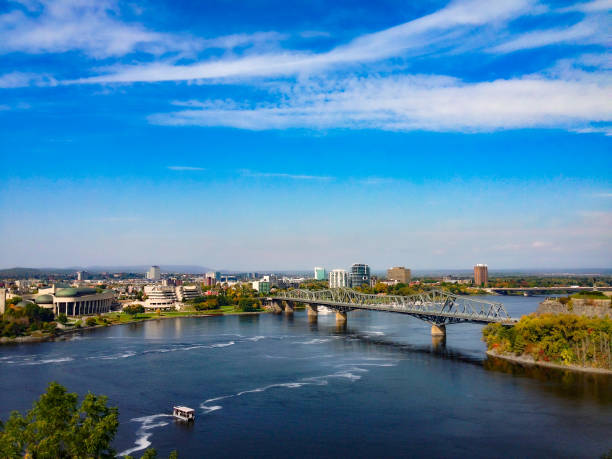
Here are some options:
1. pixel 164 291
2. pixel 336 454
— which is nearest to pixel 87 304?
pixel 164 291

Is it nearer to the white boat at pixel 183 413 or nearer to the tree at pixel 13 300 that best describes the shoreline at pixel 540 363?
the white boat at pixel 183 413

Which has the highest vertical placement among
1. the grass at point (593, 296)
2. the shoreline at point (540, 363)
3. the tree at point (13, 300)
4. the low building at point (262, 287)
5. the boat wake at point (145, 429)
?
the grass at point (593, 296)

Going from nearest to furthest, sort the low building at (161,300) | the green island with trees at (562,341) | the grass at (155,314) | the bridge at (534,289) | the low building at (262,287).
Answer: the green island with trees at (562,341) → the grass at (155,314) → the low building at (161,300) → the bridge at (534,289) → the low building at (262,287)

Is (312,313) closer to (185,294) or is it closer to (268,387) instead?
(185,294)

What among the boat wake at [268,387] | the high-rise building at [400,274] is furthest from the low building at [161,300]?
the high-rise building at [400,274]

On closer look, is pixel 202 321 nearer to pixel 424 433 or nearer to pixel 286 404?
pixel 286 404

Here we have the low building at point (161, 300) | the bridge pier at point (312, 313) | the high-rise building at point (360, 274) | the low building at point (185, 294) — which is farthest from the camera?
the high-rise building at point (360, 274)

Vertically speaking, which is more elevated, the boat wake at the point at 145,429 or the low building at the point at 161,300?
the low building at the point at 161,300
